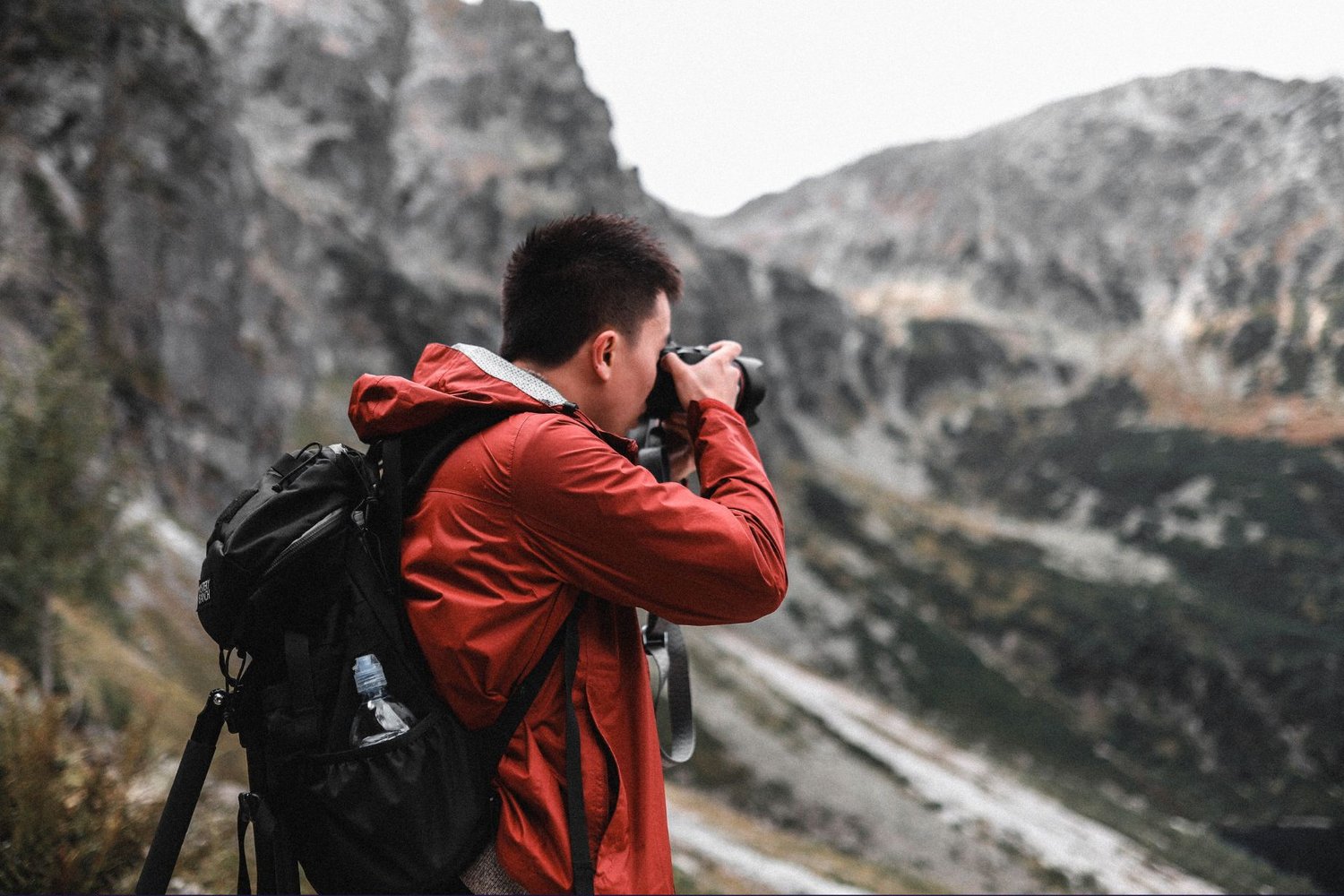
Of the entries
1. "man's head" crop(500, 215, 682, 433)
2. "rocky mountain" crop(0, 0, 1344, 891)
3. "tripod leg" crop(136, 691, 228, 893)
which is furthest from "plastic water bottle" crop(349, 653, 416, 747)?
"rocky mountain" crop(0, 0, 1344, 891)

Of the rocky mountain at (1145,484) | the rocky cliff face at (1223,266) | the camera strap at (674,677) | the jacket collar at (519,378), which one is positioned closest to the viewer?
the jacket collar at (519,378)

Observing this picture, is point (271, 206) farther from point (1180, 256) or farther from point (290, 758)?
point (1180, 256)

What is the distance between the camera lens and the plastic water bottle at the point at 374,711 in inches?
104

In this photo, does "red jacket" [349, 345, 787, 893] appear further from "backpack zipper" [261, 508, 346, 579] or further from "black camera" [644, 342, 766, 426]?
"black camera" [644, 342, 766, 426]

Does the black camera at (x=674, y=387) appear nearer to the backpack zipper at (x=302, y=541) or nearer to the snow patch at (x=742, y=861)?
the backpack zipper at (x=302, y=541)

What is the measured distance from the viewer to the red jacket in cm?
260

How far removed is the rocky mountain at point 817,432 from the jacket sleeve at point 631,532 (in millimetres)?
8673

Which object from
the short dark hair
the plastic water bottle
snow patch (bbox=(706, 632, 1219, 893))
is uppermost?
the short dark hair

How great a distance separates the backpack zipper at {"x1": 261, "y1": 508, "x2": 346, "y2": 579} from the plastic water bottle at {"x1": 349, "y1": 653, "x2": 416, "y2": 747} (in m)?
0.40

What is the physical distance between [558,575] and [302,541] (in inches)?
32.2

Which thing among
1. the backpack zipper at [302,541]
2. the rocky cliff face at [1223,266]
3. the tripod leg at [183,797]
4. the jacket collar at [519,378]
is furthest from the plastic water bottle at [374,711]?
the rocky cliff face at [1223,266]

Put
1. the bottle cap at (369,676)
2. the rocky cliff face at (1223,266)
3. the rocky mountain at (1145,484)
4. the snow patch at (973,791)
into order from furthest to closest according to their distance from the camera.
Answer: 1. the rocky cliff face at (1223,266)
2. the rocky mountain at (1145,484)
3. the snow patch at (973,791)
4. the bottle cap at (369,676)

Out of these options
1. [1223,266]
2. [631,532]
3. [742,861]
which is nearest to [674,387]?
[631,532]

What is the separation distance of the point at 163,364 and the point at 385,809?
4721 cm
